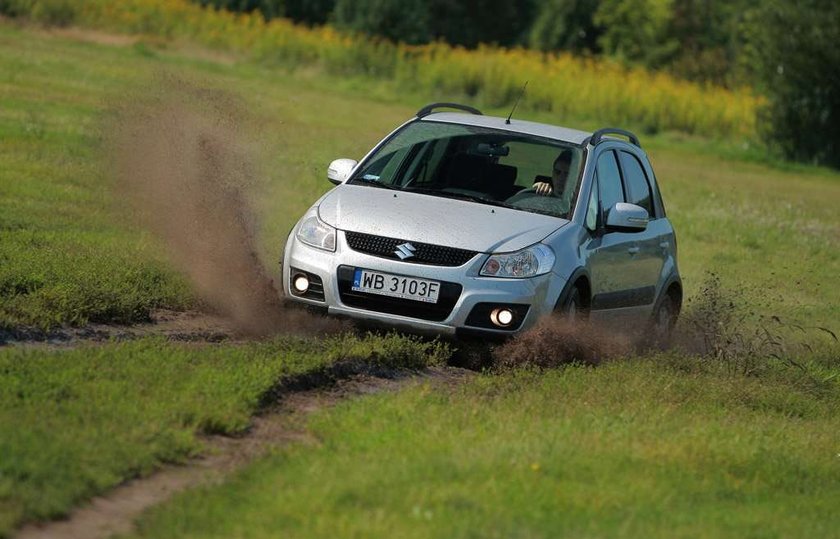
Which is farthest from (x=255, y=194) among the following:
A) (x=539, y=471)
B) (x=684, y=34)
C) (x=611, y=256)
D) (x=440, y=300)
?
(x=684, y=34)

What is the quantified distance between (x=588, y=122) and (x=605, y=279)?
33498 mm

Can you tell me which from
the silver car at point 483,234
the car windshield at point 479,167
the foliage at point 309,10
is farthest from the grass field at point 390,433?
the foliage at point 309,10

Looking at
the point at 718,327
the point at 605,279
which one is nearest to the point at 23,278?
the point at 605,279

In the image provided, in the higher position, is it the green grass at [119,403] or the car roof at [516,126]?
the car roof at [516,126]

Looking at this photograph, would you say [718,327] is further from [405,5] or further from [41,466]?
[405,5]

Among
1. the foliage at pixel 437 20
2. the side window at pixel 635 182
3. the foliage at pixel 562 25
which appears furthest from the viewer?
the foliage at pixel 562 25

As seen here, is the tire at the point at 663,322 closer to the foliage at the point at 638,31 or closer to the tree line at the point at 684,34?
the tree line at the point at 684,34

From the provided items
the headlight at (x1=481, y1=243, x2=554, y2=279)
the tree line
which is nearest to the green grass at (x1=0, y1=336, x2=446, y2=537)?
the headlight at (x1=481, y1=243, x2=554, y2=279)

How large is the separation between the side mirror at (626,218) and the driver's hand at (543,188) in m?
0.46

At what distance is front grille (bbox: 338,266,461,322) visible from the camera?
989 cm

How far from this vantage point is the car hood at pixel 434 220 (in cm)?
1005

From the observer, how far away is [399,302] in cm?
997

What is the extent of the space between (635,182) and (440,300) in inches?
120

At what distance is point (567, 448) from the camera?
7531mm
